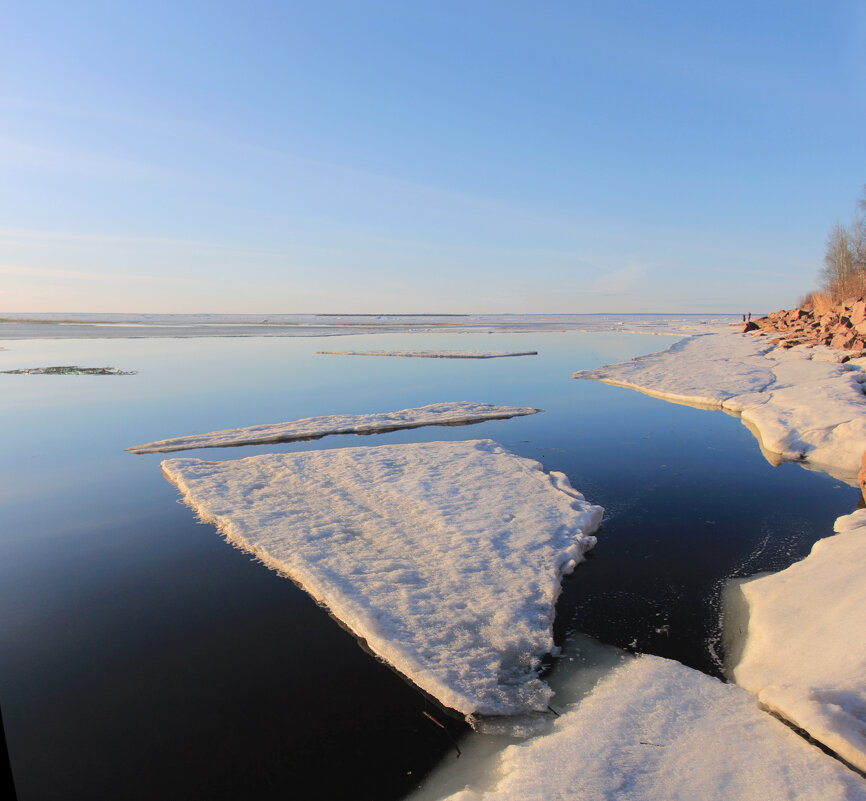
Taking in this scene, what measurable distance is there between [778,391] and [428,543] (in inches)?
482

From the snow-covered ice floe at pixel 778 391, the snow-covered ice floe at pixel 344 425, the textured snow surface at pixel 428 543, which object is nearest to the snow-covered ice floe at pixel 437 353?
the snow-covered ice floe at pixel 778 391

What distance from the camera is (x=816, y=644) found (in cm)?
383

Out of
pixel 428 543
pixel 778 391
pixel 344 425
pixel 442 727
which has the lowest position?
pixel 442 727

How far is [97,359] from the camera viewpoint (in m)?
26.0

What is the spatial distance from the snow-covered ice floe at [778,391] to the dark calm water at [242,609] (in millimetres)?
710

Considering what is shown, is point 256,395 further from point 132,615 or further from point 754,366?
point 754,366

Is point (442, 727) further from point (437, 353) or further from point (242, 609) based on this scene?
point (437, 353)

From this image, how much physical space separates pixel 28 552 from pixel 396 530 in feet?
12.6

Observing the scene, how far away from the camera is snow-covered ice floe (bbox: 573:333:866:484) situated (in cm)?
978

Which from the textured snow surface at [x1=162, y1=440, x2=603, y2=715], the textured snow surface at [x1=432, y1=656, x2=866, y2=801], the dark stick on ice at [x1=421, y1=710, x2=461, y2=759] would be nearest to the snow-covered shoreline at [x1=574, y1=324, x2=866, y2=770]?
the textured snow surface at [x1=432, y1=656, x2=866, y2=801]

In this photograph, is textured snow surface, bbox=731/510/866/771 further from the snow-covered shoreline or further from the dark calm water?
the dark calm water

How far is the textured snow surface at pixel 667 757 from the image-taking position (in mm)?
2840

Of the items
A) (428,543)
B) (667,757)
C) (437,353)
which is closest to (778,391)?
(428,543)

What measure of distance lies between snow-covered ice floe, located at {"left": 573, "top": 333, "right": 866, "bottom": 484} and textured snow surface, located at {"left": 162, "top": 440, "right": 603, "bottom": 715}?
16.4 ft
